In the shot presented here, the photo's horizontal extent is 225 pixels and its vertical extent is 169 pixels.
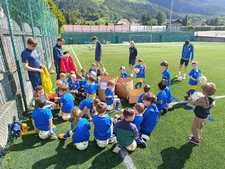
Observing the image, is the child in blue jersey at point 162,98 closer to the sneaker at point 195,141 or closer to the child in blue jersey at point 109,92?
the child in blue jersey at point 109,92

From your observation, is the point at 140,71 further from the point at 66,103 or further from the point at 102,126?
the point at 102,126

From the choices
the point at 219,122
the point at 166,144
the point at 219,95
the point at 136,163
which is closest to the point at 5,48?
the point at 136,163

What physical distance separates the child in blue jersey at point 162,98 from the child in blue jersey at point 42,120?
9.60 feet

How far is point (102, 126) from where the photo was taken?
4.27 meters

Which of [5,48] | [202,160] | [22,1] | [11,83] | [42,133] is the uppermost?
[22,1]

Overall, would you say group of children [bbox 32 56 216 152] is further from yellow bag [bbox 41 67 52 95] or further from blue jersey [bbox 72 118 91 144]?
yellow bag [bbox 41 67 52 95]

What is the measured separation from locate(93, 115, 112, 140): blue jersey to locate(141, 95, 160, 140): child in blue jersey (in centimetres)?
85

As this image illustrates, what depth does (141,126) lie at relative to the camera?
4805 mm

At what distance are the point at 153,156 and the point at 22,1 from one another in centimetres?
735

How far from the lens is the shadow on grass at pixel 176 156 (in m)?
3.96

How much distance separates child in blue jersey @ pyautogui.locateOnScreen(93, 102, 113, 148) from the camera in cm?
422

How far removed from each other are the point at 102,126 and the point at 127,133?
1.73ft

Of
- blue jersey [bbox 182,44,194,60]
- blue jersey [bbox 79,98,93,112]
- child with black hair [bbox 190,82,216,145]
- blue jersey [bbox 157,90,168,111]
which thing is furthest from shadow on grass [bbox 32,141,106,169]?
blue jersey [bbox 182,44,194,60]

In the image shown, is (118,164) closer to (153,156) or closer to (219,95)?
(153,156)
